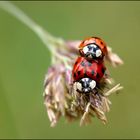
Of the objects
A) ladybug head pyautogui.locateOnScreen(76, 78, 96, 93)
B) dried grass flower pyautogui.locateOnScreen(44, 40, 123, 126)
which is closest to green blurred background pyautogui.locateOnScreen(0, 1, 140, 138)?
dried grass flower pyautogui.locateOnScreen(44, 40, 123, 126)

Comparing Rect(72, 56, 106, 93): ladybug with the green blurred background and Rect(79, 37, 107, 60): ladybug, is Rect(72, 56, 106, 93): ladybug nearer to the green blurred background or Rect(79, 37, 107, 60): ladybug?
Rect(79, 37, 107, 60): ladybug

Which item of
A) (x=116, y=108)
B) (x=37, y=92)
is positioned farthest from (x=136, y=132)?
(x=37, y=92)

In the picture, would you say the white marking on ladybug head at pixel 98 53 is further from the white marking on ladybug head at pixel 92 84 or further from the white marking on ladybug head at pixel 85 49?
the white marking on ladybug head at pixel 92 84

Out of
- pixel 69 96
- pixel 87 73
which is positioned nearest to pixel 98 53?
pixel 87 73

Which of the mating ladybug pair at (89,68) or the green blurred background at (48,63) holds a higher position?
the green blurred background at (48,63)

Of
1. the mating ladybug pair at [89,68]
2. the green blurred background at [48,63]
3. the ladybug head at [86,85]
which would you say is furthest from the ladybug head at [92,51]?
the green blurred background at [48,63]

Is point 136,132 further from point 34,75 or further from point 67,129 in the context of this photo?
point 34,75

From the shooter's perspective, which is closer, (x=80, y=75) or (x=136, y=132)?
(x=80, y=75)

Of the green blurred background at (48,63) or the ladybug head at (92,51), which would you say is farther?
the green blurred background at (48,63)
